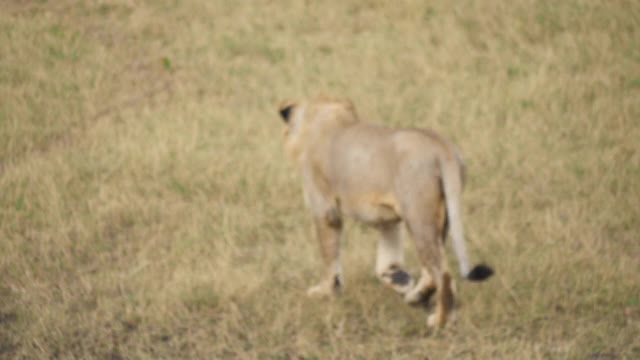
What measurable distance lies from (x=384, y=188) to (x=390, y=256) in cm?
64

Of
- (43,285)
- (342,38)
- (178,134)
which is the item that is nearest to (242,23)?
(342,38)

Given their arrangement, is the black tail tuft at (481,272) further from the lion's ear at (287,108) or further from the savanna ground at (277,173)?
the lion's ear at (287,108)

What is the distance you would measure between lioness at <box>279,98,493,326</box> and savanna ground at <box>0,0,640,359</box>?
226 mm

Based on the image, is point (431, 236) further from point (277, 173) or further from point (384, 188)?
point (277, 173)

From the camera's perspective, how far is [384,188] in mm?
4785

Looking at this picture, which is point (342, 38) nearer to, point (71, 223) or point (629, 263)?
point (71, 223)

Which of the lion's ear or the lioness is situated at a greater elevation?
the lion's ear

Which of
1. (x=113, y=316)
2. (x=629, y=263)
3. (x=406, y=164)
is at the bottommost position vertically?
(x=629, y=263)

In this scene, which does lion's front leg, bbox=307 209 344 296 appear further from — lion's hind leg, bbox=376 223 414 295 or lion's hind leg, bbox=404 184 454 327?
lion's hind leg, bbox=404 184 454 327

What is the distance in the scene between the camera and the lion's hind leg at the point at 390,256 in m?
5.19

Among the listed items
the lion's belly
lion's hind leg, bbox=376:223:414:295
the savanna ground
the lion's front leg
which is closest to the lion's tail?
the lion's belly

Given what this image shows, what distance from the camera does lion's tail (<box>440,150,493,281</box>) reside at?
14.6 feet

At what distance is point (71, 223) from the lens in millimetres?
6539

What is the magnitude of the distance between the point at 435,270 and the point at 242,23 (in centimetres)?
708
